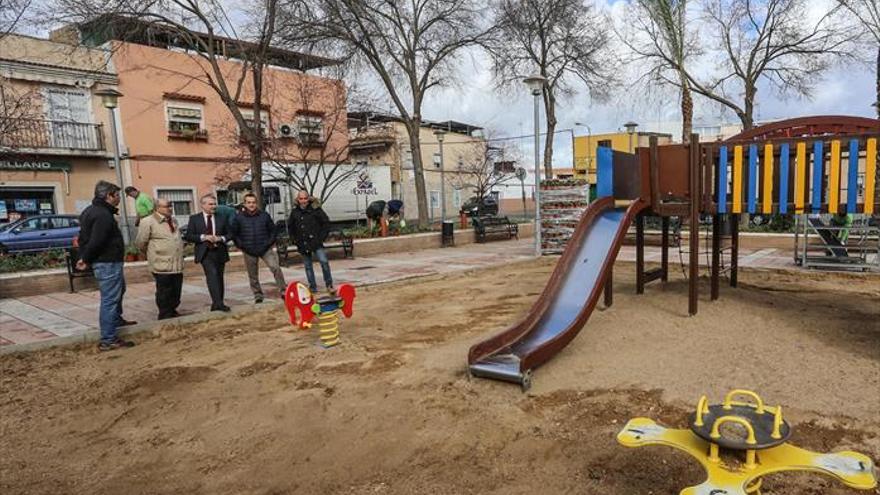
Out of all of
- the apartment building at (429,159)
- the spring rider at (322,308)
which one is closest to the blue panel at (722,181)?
the spring rider at (322,308)

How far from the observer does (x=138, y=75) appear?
817 inches

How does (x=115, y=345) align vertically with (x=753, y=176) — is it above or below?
below

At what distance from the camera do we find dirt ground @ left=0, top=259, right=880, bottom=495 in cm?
315

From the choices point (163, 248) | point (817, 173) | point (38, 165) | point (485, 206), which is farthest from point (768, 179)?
point (485, 206)

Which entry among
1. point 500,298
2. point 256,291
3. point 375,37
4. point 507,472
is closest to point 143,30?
point 375,37

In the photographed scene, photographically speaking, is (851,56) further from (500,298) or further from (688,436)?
(688,436)

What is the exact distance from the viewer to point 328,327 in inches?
228

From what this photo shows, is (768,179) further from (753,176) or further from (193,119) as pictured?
(193,119)

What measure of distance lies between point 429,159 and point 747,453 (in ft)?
119

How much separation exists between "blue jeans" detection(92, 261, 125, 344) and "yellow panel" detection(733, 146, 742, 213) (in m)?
6.95

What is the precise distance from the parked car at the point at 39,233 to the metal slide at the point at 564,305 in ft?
46.1

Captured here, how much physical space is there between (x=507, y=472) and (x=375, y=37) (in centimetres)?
1748

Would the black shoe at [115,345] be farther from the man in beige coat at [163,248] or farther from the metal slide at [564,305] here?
the metal slide at [564,305]

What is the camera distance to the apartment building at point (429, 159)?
Answer: 32369 millimetres
